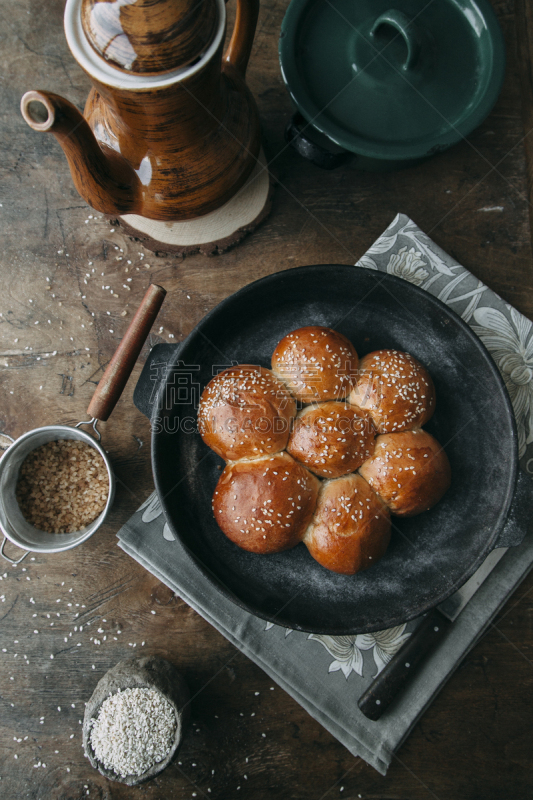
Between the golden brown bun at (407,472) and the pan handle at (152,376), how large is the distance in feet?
2.09

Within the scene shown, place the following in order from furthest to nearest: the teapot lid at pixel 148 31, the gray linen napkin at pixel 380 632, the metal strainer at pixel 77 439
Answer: the gray linen napkin at pixel 380 632
the metal strainer at pixel 77 439
the teapot lid at pixel 148 31

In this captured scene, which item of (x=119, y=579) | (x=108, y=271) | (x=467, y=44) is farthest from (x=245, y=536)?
(x=467, y=44)

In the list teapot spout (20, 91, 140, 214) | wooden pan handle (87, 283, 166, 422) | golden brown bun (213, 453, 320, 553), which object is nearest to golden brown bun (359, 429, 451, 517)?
golden brown bun (213, 453, 320, 553)

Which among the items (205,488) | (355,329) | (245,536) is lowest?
(205,488)

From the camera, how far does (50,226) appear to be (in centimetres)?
166

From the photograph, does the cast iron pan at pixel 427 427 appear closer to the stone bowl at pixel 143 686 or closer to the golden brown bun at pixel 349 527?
the golden brown bun at pixel 349 527

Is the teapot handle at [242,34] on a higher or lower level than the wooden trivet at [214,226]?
higher

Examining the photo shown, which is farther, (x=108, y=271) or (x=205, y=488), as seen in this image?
(x=108, y=271)

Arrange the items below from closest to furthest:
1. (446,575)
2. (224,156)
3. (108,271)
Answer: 1. (224,156)
2. (446,575)
3. (108,271)

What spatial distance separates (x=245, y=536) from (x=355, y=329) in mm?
709

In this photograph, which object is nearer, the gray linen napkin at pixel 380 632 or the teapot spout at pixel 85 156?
the teapot spout at pixel 85 156

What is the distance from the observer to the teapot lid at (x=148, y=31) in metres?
0.87

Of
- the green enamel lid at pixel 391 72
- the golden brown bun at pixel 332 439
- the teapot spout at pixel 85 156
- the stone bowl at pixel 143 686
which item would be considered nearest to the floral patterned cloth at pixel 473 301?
the green enamel lid at pixel 391 72

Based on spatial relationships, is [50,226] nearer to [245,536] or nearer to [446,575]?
[245,536]
